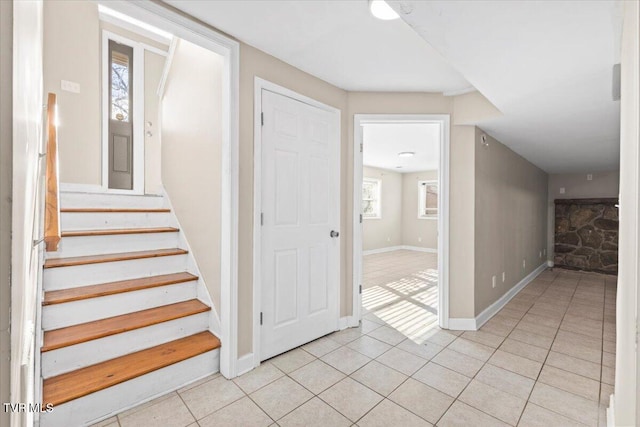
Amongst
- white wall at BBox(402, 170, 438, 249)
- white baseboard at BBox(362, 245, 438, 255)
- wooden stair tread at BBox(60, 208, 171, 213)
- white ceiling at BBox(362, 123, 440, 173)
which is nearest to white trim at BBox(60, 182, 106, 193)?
wooden stair tread at BBox(60, 208, 171, 213)

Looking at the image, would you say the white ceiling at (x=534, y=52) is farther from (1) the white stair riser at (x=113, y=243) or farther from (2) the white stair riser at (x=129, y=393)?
(1) the white stair riser at (x=113, y=243)

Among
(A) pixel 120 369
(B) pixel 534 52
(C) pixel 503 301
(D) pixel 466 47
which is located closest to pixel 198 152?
(A) pixel 120 369

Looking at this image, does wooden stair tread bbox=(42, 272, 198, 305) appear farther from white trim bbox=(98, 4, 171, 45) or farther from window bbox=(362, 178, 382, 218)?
window bbox=(362, 178, 382, 218)

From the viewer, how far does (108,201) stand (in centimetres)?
297

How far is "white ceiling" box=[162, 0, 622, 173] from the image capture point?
132 cm

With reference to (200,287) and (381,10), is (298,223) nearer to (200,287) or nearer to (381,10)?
(200,287)

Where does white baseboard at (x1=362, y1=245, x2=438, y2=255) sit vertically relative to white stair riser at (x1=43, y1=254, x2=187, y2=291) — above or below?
below

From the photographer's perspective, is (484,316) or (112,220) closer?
(112,220)

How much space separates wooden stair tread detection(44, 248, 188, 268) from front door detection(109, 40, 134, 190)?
2.03m

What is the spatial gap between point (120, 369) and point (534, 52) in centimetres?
301

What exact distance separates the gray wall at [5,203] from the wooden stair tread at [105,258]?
1921 millimetres

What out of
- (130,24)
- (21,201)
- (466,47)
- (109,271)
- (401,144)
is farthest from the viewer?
(401,144)

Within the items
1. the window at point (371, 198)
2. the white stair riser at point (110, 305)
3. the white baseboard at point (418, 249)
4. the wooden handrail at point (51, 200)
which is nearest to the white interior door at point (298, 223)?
the white stair riser at point (110, 305)

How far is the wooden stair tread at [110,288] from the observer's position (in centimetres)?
182
